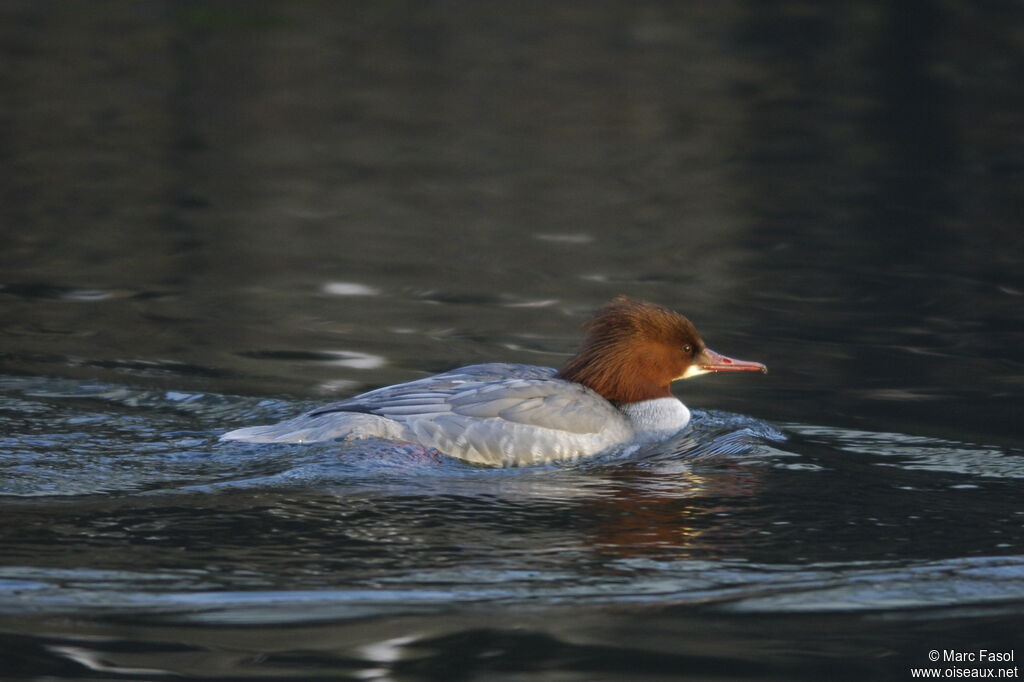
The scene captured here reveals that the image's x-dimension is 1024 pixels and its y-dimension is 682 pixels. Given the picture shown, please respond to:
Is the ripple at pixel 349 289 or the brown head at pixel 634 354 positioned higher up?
the ripple at pixel 349 289

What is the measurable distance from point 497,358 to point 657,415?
6.31 feet

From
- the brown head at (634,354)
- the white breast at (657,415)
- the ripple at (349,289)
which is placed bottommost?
the white breast at (657,415)

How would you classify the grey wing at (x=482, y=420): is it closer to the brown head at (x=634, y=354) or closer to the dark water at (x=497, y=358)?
the dark water at (x=497, y=358)

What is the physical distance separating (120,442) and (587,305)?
15.2 feet

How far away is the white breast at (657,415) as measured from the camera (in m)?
8.43

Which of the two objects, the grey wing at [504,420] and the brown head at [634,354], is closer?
the grey wing at [504,420]

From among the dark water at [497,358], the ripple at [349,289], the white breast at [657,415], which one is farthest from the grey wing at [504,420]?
the ripple at [349,289]

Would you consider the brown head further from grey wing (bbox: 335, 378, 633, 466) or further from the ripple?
the ripple

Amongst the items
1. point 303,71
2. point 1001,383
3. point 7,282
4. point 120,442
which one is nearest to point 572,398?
point 120,442

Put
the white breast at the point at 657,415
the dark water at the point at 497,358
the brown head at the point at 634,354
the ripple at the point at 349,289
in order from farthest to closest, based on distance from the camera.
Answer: the ripple at the point at 349,289 → the brown head at the point at 634,354 → the white breast at the point at 657,415 → the dark water at the point at 497,358

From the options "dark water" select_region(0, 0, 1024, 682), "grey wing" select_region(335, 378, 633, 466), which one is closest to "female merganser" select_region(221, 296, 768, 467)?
"grey wing" select_region(335, 378, 633, 466)

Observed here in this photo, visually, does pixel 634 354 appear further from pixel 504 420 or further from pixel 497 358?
pixel 497 358

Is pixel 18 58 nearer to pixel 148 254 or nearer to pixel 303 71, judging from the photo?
pixel 303 71

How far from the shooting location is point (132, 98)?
2231 cm
